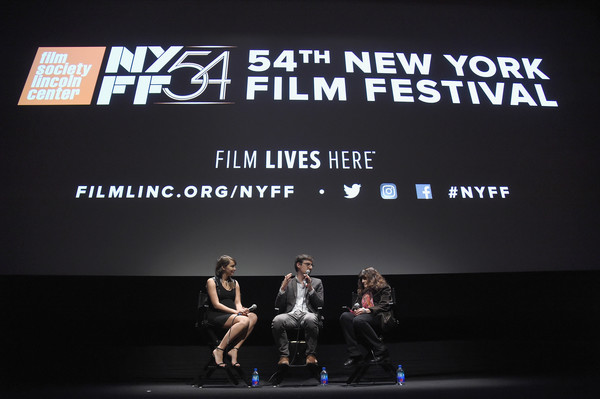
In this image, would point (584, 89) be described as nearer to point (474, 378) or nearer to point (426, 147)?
point (426, 147)

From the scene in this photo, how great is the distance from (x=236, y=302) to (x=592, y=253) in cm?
293

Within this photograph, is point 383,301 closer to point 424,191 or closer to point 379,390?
point 379,390

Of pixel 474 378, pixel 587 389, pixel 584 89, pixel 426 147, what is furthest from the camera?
pixel 584 89

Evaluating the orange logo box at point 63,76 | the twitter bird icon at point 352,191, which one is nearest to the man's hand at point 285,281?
the twitter bird icon at point 352,191

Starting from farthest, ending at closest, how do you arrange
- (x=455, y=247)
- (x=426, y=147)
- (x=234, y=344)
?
(x=426, y=147)
(x=455, y=247)
(x=234, y=344)

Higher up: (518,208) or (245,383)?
(518,208)

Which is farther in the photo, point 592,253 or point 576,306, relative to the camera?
point 576,306

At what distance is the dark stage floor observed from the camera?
7.86ft

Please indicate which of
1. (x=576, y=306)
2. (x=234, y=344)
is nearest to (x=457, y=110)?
(x=576, y=306)

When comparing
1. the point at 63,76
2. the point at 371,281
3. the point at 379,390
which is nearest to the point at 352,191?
the point at 371,281

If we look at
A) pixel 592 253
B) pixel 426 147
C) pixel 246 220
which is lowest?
pixel 592 253

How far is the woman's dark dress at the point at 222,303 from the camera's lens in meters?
3.12

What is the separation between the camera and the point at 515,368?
3.67m

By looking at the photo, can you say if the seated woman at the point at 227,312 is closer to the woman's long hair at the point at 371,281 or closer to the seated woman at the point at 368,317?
the seated woman at the point at 368,317
